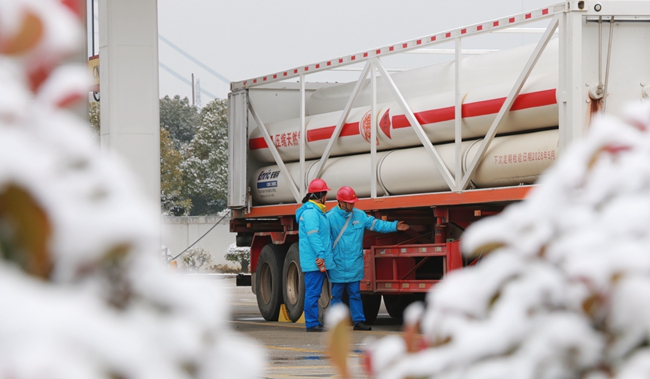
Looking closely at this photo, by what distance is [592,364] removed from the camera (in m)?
1.38

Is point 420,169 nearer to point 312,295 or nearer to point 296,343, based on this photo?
point 312,295

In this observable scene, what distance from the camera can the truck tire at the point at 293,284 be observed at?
1414 centimetres

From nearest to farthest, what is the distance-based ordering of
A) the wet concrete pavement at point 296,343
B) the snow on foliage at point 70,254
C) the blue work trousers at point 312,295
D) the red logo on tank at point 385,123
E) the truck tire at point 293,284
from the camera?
the snow on foliage at point 70,254
the wet concrete pavement at point 296,343
the blue work trousers at point 312,295
the red logo on tank at point 385,123
the truck tire at point 293,284

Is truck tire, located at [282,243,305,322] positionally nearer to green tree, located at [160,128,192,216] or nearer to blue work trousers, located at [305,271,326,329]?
blue work trousers, located at [305,271,326,329]

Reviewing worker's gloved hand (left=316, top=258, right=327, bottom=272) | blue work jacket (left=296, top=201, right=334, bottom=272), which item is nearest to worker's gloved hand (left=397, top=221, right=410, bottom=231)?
blue work jacket (left=296, top=201, right=334, bottom=272)

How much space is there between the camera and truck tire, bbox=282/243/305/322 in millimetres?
14138

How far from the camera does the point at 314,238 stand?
12.3 metres

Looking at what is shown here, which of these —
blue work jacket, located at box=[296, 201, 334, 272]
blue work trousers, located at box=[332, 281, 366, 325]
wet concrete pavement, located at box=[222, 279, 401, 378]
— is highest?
blue work jacket, located at box=[296, 201, 334, 272]

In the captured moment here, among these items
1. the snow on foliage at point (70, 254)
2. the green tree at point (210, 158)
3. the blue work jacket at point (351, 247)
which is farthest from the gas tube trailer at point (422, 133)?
the green tree at point (210, 158)

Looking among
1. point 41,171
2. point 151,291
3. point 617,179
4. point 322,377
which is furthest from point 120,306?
point 322,377

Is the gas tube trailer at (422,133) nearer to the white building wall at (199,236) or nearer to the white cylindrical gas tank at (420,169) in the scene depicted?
the white cylindrical gas tank at (420,169)

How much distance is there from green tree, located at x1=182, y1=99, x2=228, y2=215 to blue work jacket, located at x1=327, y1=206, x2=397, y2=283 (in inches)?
1552

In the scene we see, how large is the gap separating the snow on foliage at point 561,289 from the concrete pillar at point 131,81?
1106 cm

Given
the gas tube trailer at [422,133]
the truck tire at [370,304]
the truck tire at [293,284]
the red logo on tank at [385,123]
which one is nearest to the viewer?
the gas tube trailer at [422,133]
